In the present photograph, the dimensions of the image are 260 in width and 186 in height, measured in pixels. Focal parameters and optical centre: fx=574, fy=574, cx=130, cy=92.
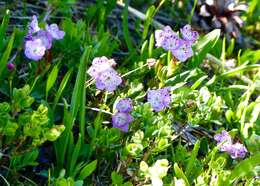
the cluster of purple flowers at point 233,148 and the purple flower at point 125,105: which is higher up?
the purple flower at point 125,105

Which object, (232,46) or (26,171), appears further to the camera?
(232,46)

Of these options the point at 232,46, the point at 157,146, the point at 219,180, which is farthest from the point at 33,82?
the point at 232,46

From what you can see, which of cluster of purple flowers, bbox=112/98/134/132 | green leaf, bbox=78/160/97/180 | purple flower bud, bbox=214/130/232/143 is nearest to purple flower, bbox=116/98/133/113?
cluster of purple flowers, bbox=112/98/134/132

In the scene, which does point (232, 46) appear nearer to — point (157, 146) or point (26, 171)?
point (157, 146)

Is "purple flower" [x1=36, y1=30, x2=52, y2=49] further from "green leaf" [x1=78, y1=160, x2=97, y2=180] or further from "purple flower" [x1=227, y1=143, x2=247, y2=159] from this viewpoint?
"purple flower" [x1=227, y1=143, x2=247, y2=159]

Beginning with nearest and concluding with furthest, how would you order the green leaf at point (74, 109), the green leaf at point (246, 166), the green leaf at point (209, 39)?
the green leaf at point (246, 166)
the green leaf at point (74, 109)
the green leaf at point (209, 39)

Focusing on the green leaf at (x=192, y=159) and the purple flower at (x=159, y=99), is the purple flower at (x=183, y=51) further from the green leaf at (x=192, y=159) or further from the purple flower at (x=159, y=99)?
the green leaf at (x=192, y=159)

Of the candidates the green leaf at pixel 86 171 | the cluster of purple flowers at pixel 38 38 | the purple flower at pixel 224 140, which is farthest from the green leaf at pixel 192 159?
the cluster of purple flowers at pixel 38 38
